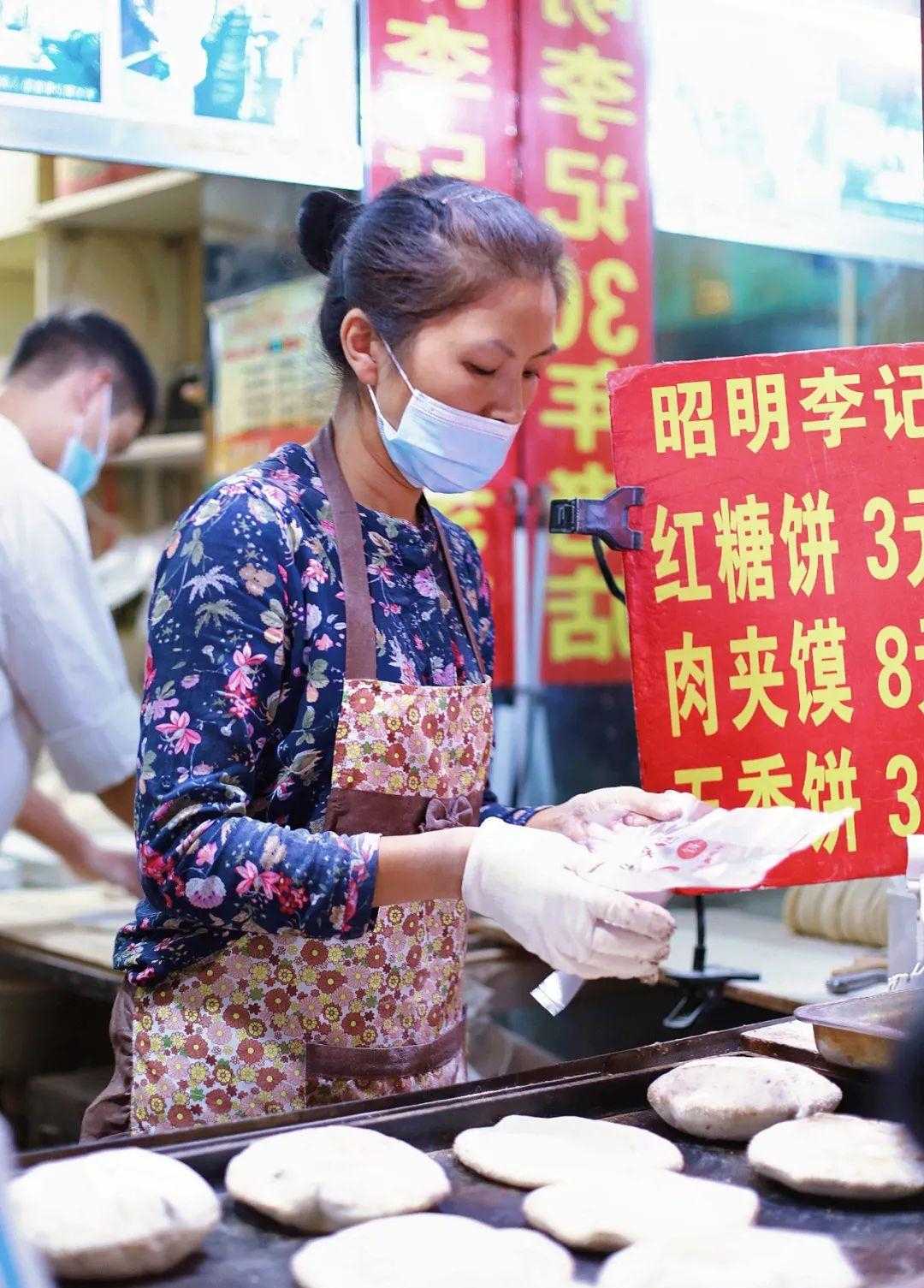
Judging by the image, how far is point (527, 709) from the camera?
339 cm

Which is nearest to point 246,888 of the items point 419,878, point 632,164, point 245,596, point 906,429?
point 419,878

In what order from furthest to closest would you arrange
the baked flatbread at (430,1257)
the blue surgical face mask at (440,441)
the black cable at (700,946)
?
the black cable at (700,946)
the blue surgical face mask at (440,441)
the baked flatbread at (430,1257)

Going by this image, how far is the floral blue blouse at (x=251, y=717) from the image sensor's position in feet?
4.98

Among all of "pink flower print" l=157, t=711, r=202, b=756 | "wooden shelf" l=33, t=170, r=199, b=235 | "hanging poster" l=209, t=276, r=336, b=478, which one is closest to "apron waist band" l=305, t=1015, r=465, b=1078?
"pink flower print" l=157, t=711, r=202, b=756

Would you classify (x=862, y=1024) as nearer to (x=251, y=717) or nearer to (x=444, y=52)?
(x=251, y=717)

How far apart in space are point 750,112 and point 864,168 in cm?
29

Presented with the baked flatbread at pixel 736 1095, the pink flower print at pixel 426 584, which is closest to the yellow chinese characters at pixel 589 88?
the pink flower print at pixel 426 584

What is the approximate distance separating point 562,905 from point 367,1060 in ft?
1.26

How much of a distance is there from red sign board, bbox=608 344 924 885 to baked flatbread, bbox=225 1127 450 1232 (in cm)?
73

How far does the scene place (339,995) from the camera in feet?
5.68

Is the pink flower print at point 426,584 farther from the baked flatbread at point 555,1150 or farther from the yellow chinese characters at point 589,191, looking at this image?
the yellow chinese characters at point 589,191

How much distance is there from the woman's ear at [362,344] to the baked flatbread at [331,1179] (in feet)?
2.98

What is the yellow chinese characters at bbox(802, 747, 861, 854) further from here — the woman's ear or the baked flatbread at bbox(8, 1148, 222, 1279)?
the baked flatbread at bbox(8, 1148, 222, 1279)

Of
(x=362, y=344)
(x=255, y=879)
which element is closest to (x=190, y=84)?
(x=362, y=344)
